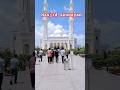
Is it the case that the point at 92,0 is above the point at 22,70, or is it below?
above

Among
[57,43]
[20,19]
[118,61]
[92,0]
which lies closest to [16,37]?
[20,19]

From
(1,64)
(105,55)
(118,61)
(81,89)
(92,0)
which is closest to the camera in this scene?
(92,0)

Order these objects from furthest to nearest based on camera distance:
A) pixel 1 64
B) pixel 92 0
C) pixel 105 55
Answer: pixel 105 55, pixel 1 64, pixel 92 0

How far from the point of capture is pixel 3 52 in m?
23.4

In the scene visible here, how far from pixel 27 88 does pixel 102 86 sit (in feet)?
9.25

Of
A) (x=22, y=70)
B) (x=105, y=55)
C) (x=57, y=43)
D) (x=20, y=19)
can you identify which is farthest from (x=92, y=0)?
(x=57, y=43)

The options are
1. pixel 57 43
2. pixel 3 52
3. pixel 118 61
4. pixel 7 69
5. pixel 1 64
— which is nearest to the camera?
pixel 1 64

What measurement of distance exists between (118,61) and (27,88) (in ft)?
40.9

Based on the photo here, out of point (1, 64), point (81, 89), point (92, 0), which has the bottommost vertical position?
point (81, 89)

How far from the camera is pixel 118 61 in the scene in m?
25.8

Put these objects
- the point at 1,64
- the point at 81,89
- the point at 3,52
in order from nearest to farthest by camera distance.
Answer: the point at 1,64
the point at 81,89
the point at 3,52

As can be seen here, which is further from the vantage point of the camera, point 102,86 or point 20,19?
Result: point 20,19

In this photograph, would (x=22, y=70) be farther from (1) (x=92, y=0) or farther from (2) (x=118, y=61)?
(1) (x=92, y=0)

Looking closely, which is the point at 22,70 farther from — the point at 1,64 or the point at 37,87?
the point at 1,64
